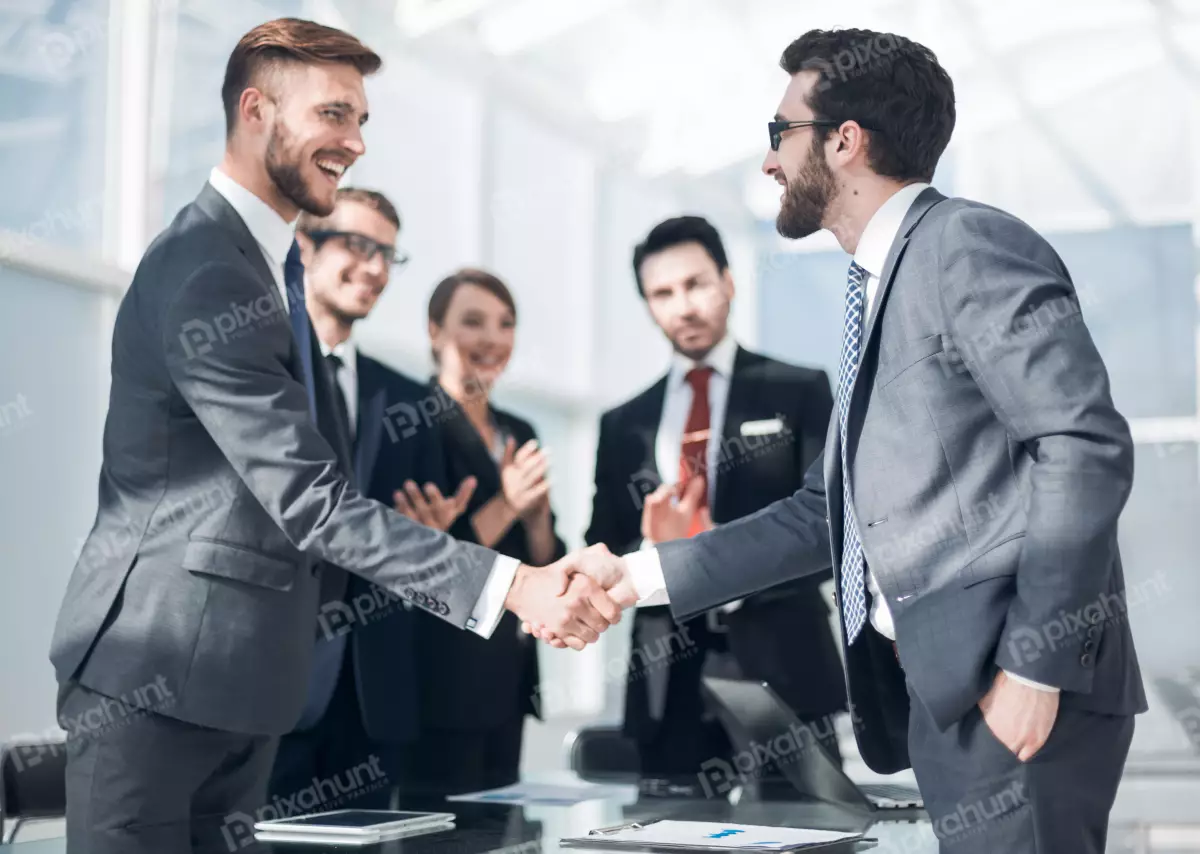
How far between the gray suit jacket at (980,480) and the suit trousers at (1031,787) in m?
0.03

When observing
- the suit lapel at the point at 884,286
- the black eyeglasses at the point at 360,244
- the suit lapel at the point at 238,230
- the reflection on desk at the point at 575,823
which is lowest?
the reflection on desk at the point at 575,823

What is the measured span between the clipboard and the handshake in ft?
2.60

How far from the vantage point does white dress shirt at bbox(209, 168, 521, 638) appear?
2.24 metres

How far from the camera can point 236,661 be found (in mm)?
2014

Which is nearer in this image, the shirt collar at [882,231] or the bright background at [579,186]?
the shirt collar at [882,231]

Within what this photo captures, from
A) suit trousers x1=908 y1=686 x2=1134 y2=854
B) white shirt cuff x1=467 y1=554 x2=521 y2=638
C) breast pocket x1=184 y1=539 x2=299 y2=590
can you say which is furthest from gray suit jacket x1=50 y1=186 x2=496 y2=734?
suit trousers x1=908 y1=686 x2=1134 y2=854

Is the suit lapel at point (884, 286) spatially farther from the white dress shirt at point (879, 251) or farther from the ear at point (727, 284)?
the ear at point (727, 284)

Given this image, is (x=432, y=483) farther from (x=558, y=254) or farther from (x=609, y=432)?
(x=558, y=254)

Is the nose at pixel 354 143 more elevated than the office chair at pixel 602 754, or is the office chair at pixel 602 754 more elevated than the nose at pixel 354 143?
the nose at pixel 354 143

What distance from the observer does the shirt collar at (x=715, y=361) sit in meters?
3.61

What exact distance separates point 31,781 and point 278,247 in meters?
1.16

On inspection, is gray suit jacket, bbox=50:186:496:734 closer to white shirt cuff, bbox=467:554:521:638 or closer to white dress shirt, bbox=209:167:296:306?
white dress shirt, bbox=209:167:296:306

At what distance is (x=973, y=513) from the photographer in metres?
1.61

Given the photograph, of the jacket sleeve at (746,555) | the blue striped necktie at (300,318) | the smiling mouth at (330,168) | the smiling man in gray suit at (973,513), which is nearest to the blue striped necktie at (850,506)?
the smiling man in gray suit at (973,513)
